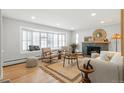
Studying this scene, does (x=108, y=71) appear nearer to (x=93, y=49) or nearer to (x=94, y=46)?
(x=94, y=46)

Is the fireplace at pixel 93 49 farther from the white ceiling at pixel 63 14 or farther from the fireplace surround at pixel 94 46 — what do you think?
the white ceiling at pixel 63 14

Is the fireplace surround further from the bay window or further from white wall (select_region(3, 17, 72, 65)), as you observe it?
white wall (select_region(3, 17, 72, 65))

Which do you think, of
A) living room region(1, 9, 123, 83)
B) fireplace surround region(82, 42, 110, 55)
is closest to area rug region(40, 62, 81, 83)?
living room region(1, 9, 123, 83)

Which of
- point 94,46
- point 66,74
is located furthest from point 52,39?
point 66,74

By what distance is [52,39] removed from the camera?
25.3ft

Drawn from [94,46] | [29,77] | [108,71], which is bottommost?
[29,77]

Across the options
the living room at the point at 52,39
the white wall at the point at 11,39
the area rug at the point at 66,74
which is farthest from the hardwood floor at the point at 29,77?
the white wall at the point at 11,39

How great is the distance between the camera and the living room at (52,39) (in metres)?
3.27

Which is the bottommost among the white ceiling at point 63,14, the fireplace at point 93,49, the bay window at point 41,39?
the fireplace at point 93,49

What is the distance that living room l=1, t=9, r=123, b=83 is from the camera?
129 inches
